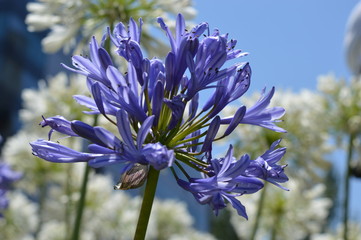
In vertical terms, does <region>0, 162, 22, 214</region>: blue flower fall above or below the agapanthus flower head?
below

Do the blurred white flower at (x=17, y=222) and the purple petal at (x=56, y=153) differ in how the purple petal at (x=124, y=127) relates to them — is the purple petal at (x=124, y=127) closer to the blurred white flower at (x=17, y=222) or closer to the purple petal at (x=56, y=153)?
the purple petal at (x=56, y=153)

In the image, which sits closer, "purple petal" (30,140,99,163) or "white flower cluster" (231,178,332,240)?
"purple petal" (30,140,99,163)

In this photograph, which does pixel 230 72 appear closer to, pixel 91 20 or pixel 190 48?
pixel 190 48

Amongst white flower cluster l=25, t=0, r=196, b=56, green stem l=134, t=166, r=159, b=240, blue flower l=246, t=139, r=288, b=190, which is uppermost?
white flower cluster l=25, t=0, r=196, b=56

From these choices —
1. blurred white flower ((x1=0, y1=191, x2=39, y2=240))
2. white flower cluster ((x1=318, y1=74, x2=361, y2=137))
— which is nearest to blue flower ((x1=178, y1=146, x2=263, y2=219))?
white flower cluster ((x1=318, y1=74, x2=361, y2=137))

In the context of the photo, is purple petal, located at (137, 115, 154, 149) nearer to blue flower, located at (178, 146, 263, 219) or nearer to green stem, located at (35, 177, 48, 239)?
blue flower, located at (178, 146, 263, 219)

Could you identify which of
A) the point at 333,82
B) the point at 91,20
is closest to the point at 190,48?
the point at 91,20
